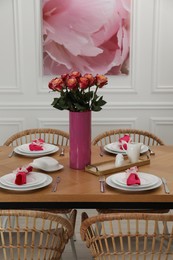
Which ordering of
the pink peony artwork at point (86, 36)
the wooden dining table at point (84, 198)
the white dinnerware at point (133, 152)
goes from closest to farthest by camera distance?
the wooden dining table at point (84, 198) → the white dinnerware at point (133, 152) → the pink peony artwork at point (86, 36)

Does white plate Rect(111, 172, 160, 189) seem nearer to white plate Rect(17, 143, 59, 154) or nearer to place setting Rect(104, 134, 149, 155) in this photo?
place setting Rect(104, 134, 149, 155)

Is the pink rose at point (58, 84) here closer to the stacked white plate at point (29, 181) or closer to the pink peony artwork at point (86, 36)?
the stacked white plate at point (29, 181)

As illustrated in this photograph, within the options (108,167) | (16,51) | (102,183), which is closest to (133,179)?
(102,183)

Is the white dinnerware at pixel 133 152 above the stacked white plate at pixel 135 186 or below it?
above

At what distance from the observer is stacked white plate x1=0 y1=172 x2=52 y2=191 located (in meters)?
1.96

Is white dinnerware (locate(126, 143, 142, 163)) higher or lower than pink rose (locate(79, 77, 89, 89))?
lower

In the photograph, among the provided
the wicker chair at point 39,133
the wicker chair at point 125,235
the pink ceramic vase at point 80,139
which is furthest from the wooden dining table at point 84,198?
the wicker chair at point 39,133

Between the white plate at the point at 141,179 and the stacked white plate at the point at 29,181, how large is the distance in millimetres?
349

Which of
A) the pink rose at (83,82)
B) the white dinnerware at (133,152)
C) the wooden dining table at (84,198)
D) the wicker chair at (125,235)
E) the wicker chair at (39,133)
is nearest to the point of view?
the wicker chair at (125,235)

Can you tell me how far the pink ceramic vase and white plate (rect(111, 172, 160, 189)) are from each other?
245 millimetres

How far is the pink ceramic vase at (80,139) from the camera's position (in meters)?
2.22

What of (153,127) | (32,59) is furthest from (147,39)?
(32,59)

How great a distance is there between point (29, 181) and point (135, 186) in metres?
0.55

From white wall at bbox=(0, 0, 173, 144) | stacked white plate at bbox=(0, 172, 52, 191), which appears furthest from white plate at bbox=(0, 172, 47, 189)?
white wall at bbox=(0, 0, 173, 144)
